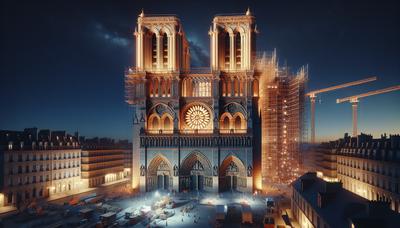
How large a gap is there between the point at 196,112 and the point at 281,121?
22.9 metres

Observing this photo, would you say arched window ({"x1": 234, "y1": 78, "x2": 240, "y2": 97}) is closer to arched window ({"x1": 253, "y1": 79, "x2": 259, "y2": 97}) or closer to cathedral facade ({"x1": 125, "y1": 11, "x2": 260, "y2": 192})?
cathedral facade ({"x1": 125, "y1": 11, "x2": 260, "y2": 192})

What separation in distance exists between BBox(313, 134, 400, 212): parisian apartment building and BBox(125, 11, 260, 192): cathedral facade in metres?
16.9

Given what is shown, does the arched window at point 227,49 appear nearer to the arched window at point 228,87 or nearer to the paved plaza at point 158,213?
the arched window at point 228,87

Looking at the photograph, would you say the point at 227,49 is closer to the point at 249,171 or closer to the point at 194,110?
the point at 194,110

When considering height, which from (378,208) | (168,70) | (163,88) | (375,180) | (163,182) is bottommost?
(163,182)

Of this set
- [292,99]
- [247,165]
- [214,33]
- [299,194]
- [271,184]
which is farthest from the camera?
[292,99]

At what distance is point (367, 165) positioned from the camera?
51.2m

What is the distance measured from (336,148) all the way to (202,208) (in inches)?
1270

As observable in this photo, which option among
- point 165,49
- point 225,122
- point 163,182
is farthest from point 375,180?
point 165,49

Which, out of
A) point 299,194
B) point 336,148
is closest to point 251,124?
point 336,148

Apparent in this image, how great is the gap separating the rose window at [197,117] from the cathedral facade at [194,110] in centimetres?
21

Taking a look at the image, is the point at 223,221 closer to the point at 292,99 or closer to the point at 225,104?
the point at 225,104

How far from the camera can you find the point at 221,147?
64.3m

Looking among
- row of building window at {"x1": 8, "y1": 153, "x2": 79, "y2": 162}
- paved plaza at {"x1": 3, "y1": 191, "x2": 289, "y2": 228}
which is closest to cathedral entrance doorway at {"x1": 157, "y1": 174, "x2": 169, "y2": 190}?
paved plaza at {"x1": 3, "y1": 191, "x2": 289, "y2": 228}
